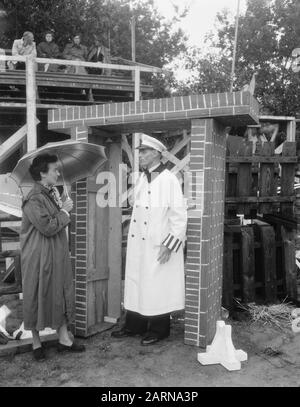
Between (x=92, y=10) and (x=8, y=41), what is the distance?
3.51m

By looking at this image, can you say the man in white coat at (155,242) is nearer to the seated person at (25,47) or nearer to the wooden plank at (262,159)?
the wooden plank at (262,159)

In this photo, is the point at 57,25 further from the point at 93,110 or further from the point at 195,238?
the point at 195,238

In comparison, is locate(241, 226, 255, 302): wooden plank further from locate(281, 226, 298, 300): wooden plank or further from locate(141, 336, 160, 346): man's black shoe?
locate(141, 336, 160, 346): man's black shoe

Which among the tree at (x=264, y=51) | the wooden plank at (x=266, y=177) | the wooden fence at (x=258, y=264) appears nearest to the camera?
the wooden fence at (x=258, y=264)

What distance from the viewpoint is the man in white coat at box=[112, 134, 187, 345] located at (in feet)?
15.0

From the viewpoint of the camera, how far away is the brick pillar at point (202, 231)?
4.51 meters

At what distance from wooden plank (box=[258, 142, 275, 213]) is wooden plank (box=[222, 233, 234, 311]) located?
0.86 m

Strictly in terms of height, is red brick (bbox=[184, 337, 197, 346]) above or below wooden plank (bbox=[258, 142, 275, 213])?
below

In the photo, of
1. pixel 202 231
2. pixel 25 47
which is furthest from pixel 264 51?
pixel 202 231

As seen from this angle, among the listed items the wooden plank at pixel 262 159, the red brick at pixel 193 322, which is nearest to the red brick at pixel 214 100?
the wooden plank at pixel 262 159

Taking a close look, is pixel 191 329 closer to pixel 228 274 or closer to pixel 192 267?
pixel 192 267

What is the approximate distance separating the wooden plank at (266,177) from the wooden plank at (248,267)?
676mm

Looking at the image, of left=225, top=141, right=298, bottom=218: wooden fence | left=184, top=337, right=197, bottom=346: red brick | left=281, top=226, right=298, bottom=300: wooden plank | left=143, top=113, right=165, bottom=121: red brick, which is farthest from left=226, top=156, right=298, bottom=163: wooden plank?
left=184, top=337, right=197, bottom=346: red brick

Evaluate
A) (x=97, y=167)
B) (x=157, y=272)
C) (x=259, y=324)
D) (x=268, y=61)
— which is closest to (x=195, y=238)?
(x=157, y=272)
